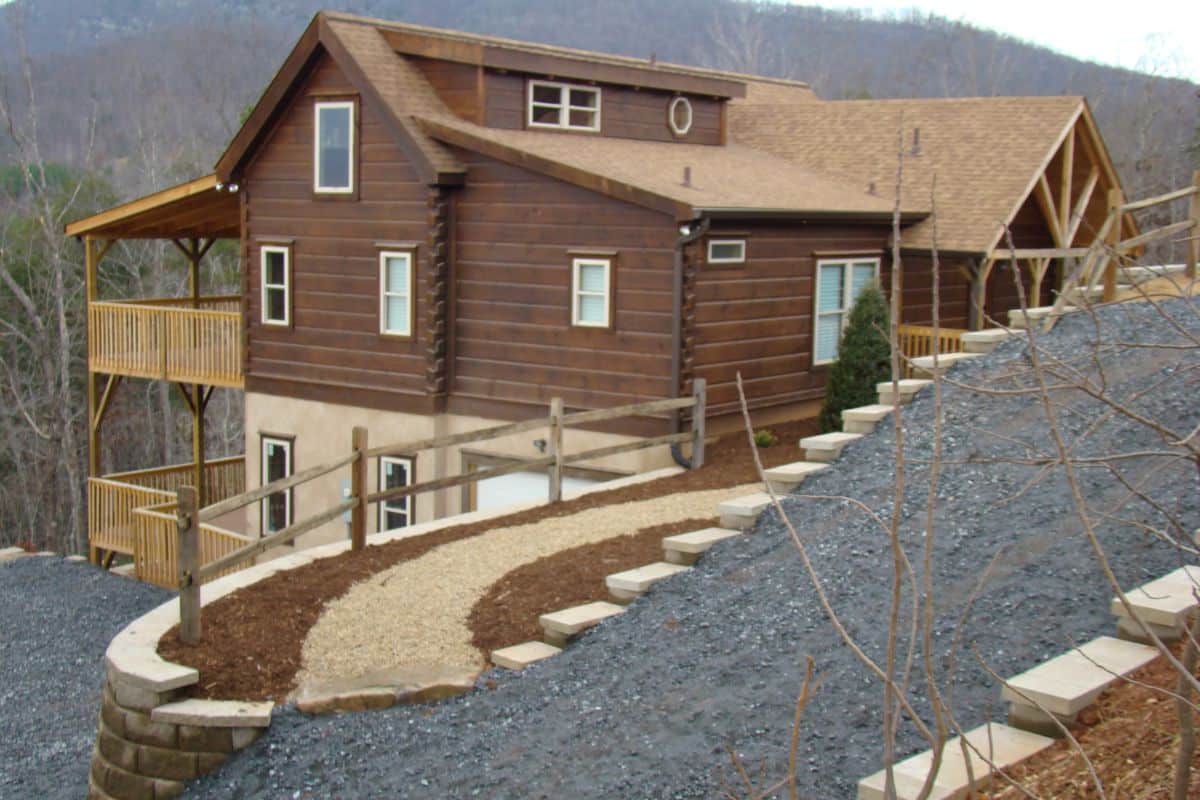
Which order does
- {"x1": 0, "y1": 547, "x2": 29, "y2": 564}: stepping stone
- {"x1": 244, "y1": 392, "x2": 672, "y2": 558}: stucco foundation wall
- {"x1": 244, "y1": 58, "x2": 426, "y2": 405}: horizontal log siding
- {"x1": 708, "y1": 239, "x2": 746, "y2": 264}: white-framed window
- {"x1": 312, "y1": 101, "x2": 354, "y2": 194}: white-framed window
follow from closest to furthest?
{"x1": 708, "y1": 239, "x2": 746, "y2": 264}: white-framed window
{"x1": 244, "y1": 392, "x2": 672, "y2": 558}: stucco foundation wall
{"x1": 244, "y1": 58, "x2": 426, "y2": 405}: horizontal log siding
{"x1": 312, "y1": 101, "x2": 354, "y2": 194}: white-framed window
{"x1": 0, "y1": 547, "x2": 29, "y2": 564}: stepping stone

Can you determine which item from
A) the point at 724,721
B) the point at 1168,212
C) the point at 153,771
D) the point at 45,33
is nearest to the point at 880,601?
the point at 724,721

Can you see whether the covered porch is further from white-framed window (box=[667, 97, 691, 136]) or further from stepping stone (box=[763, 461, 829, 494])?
stepping stone (box=[763, 461, 829, 494])

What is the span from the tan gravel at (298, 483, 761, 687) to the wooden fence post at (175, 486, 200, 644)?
30.4 inches

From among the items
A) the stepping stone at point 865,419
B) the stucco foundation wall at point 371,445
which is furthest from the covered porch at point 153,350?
the stepping stone at point 865,419

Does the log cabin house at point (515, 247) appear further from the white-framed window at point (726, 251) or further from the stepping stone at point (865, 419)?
the stepping stone at point (865, 419)

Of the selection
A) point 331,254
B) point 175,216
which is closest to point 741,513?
point 331,254

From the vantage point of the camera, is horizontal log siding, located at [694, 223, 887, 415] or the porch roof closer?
horizontal log siding, located at [694, 223, 887, 415]

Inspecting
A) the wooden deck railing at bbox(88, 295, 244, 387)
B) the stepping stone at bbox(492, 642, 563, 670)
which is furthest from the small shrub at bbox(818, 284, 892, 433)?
the wooden deck railing at bbox(88, 295, 244, 387)

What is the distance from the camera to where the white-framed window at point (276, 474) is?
1950 centimetres

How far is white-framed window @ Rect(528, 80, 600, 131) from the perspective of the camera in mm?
18734

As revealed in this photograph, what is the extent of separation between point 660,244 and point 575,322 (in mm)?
1564

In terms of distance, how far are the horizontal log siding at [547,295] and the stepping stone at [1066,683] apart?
9.40m

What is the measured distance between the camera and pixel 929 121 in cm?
2223

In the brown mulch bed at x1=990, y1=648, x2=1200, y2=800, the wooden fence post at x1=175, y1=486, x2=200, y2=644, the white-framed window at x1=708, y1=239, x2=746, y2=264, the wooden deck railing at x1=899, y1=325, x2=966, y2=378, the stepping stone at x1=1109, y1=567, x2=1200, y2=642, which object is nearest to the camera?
the brown mulch bed at x1=990, y1=648, x2=1200, y2=800
